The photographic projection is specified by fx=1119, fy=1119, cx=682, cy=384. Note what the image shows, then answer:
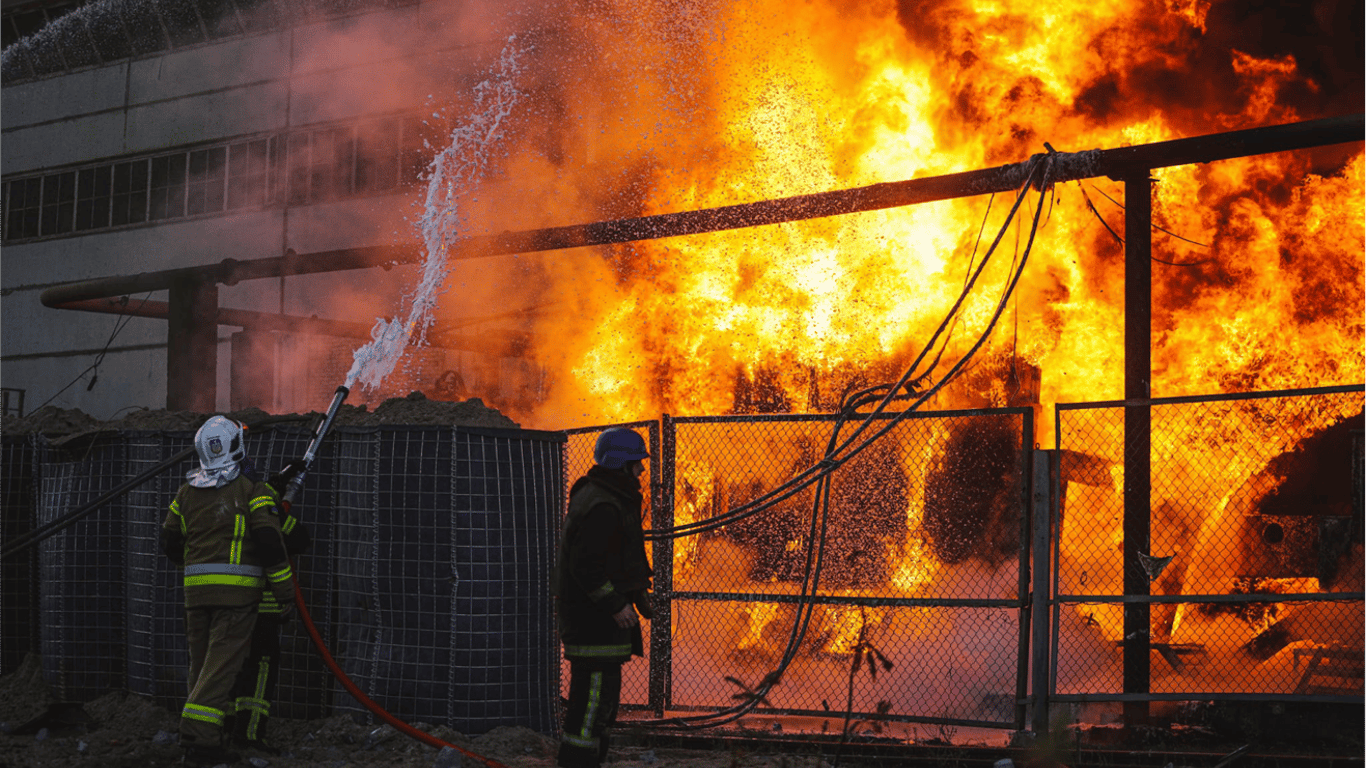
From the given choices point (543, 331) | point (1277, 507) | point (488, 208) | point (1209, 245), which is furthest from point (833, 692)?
point (488, 208)

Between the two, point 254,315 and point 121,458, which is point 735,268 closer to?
point 254,315

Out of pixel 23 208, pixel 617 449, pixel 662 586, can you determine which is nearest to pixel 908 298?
pixel 662 586

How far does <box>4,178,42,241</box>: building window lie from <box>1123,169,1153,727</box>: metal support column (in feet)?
81.5

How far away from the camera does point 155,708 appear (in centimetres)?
690

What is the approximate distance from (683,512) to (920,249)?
411 cm

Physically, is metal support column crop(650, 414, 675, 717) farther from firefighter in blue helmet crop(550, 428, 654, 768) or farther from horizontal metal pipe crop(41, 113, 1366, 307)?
horizontal metal pipe crop(41, 113, 1366, 307)

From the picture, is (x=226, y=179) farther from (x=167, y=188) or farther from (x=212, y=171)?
(x=167, y=188)

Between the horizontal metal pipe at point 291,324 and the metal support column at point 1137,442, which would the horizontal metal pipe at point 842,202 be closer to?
the metal support column at point 1137,442

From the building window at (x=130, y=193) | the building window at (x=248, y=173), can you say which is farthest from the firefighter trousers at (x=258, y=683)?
the building window at (x=130, y=193)

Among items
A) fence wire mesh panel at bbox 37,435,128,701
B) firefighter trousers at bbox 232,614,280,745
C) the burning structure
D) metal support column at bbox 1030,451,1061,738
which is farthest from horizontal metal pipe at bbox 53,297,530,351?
metal support column at bbox 1030,451,1061,738

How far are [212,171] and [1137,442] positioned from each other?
2007cm

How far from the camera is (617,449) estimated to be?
585 centimetres

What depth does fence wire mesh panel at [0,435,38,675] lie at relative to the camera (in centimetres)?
792

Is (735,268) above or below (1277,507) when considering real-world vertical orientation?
above
